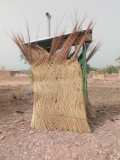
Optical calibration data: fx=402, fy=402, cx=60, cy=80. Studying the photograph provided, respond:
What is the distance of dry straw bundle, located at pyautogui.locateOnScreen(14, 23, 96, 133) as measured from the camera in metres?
6.76

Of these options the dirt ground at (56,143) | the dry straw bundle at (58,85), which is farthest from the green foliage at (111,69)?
the dry straw bundle at (58,85)

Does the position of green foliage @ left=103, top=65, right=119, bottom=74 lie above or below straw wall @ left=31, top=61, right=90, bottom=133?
above

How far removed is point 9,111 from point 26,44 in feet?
7.94

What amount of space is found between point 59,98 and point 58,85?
8.8 inches

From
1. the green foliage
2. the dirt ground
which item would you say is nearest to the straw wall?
the dirt ground

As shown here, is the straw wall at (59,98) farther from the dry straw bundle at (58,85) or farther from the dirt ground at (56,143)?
the dirt ground at (56,143)

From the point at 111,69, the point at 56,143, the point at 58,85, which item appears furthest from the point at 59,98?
the point at 111,69

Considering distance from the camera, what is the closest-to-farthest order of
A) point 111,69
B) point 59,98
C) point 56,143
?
1. point 56,143
2. point 59,98
3. point 111,69

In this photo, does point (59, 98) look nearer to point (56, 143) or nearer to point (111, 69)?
point (56, 143)

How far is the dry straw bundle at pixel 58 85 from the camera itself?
266 inches

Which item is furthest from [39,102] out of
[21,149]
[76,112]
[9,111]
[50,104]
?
[9,111]

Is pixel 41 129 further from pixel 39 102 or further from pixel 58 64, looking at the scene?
pixel 58 64

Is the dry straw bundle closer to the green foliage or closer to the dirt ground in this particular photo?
the dirt ground

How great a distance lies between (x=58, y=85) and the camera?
22.5 ft
